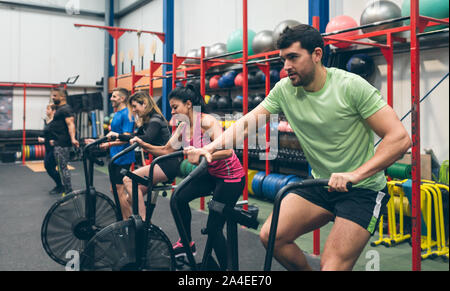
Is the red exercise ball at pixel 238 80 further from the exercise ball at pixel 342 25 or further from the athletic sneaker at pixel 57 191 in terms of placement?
the athletic sneaker at pixel 57 191

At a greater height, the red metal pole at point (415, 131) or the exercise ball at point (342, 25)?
the exercise ball at point (342, 25)

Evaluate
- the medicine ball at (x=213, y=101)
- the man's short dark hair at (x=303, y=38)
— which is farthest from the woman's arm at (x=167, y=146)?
the medicine ball at (x=213, y=101)

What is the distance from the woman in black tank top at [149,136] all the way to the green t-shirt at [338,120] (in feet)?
5.05

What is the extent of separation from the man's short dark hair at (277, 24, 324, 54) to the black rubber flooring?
1.85 metres

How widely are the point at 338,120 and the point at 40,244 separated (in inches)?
120

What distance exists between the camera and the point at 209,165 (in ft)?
8.37

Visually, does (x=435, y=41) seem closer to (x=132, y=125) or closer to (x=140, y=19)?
Result: (x=132, y=125)

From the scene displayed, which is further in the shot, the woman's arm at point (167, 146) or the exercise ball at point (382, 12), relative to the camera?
the exercise ball at point (382, 12)

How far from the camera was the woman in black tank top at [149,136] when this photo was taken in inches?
126

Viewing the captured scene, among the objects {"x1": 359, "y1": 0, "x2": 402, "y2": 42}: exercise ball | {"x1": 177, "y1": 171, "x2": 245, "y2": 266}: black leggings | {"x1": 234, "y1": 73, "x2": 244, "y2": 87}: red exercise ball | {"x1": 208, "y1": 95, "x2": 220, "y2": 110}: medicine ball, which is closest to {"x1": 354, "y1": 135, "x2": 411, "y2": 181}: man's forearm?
{"x1": 177, "y1": 171, "x2": 245, "y2": 266}: black leggings

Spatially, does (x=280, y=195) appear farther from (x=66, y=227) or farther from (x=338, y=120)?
(x=66, y=227)

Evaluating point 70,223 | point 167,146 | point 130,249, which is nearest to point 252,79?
point 167,146

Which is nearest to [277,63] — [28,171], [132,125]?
[132,125]

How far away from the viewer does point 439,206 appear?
3504mm
